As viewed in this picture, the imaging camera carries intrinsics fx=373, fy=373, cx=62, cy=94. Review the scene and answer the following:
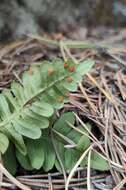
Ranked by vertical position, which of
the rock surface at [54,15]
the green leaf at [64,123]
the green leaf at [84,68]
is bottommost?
the green leaf at [64,123]

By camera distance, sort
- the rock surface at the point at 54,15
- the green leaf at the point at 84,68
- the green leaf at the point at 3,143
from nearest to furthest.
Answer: the green leaf at the point at 3,143
the green leaf at the point at 84,68
the rock surface at the point at 54,15

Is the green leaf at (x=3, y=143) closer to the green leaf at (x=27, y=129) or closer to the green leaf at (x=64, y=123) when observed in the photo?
the green leaf at (x=27, y=129)

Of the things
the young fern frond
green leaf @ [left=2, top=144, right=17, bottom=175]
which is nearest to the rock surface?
the young fern frond

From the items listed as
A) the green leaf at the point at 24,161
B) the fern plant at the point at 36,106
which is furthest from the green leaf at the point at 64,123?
the green leaf at the point at 24,161

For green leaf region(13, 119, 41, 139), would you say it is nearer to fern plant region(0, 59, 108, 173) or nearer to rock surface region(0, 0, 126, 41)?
fern plant region(0, 59, 108, 173)

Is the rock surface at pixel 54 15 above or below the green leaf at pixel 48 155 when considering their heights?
above
